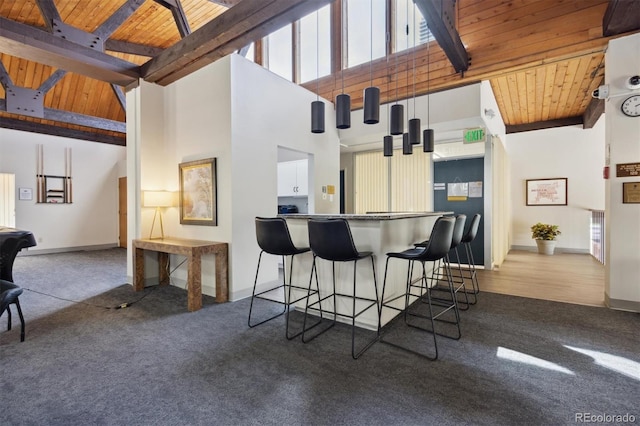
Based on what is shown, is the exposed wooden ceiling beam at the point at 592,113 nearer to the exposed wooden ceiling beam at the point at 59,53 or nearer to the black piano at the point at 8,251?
the exposed wooden ceiling beam at the point at 59,53

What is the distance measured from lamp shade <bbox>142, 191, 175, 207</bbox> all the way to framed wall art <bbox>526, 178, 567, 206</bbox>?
8.07 metres

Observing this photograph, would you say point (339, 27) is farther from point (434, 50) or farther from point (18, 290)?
point (18, 290)

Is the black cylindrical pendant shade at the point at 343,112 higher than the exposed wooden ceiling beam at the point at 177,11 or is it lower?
lower

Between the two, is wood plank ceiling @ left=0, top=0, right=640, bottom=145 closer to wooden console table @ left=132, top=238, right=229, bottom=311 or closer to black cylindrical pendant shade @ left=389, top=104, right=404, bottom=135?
black cylindrical pendant shade @ left=389, top=104, right=404, bottom=135

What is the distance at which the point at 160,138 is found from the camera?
4355 mm

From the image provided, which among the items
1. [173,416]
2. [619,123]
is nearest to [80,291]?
[173,416]

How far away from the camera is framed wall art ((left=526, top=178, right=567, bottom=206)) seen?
7242mm

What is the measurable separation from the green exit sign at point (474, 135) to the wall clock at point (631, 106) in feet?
5.90

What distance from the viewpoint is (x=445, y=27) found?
316cm

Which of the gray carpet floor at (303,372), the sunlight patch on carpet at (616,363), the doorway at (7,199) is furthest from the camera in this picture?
the doorway at (7,199)

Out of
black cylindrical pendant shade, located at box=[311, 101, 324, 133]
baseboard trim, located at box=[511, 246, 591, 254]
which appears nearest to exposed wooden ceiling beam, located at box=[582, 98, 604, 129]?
baseboard trim, located at box=[511, 246, 591, 254]

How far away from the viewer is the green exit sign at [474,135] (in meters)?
4.81

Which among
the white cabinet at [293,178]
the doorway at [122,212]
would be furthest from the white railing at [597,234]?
the doorway at [122,212]

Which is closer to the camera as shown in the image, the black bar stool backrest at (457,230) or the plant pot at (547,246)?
the black bar stool backrest at (457,230)
